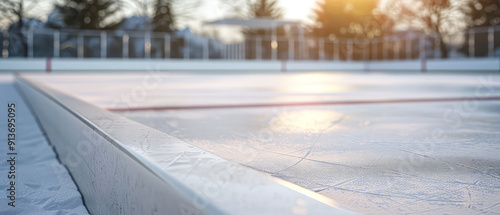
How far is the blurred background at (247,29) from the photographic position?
29.9m

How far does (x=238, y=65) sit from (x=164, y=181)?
32248 mm

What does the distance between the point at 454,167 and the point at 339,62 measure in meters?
35.1

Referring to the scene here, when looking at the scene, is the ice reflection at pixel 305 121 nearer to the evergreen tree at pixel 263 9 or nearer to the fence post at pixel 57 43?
the fence post at pixel 57 43

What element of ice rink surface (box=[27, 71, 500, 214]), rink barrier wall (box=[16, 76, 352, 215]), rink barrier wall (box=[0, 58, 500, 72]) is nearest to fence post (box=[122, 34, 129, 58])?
rink barrier wall (box=[0, 58, 500, 72])

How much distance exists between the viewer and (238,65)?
3341cm

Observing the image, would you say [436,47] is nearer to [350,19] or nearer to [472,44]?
[472,44]

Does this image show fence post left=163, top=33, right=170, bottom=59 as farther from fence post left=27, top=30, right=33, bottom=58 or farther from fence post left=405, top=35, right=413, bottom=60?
fence post left=405, top=35, right=413, bottom=60

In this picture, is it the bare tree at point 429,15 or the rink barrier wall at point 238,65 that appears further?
the bare tree at point 429,15

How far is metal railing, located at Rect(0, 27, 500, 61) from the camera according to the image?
94.3 ft

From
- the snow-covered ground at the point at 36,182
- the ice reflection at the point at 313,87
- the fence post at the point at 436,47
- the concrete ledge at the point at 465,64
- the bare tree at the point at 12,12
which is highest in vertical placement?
the bare tree at the point at 12,12

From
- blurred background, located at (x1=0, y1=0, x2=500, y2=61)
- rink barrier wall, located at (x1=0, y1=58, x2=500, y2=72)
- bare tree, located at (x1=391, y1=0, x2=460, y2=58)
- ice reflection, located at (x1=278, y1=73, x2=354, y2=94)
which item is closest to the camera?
ice reflection, located at (x1=278, y1=73, x2=354, y2=94)

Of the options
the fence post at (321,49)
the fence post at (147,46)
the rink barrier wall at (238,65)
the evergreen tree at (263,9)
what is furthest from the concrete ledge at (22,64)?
the evergreen tree at (263,9)

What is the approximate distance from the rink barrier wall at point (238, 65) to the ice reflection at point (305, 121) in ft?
76.8

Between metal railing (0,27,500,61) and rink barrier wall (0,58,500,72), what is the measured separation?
0.75 meters
